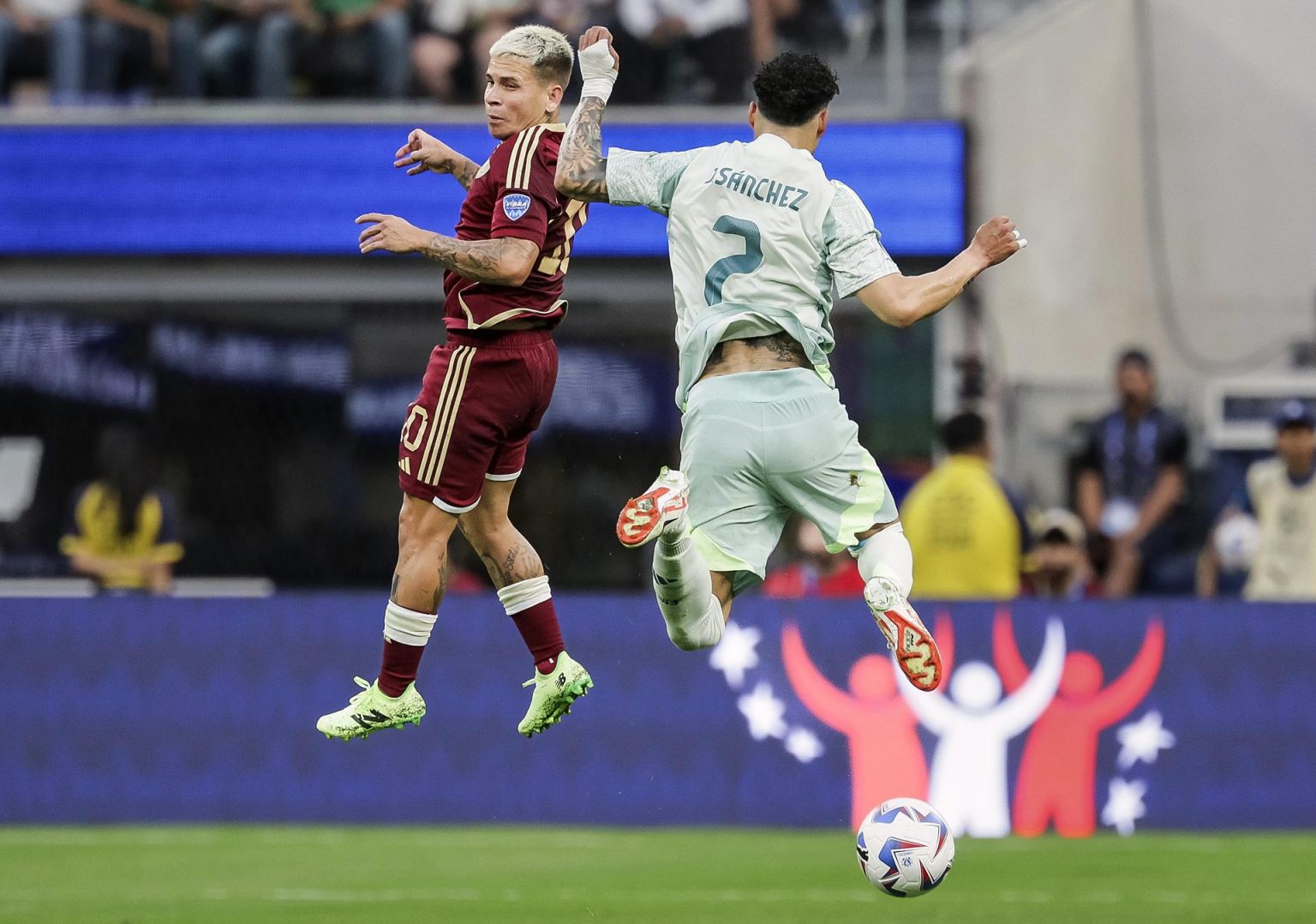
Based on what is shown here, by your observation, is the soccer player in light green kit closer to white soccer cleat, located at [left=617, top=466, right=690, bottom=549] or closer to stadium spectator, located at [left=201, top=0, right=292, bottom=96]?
white soccer cleat, located at [left=617, top=466, right=690, bottom=549]

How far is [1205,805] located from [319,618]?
191 inches

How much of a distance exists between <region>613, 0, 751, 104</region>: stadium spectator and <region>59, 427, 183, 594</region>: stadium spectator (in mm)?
3845

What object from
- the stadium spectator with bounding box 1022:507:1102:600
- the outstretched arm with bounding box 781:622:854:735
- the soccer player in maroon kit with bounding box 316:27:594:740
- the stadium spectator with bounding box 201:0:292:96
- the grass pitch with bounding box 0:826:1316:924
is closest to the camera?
the soccer player in maroon kit with bounding box 316:27:594:740

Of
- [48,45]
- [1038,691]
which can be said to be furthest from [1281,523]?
[48,45]

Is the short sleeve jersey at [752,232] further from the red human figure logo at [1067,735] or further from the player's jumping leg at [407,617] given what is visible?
the red human figure logo at [1067,735]

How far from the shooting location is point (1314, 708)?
11750mm

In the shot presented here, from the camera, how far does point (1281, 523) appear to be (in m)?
12.1

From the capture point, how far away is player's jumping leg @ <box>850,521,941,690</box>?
→ 22.2 feet

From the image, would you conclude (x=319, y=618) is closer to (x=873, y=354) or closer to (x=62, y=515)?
(x=62, y=515)

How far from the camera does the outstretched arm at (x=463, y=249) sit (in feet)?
22.0

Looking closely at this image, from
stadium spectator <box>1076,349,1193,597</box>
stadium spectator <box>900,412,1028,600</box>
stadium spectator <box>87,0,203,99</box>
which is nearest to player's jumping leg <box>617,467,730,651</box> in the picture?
stadium spectator <box>900,412,1028,600</box>

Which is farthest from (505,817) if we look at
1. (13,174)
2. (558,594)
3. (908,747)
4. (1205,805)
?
(13,174)

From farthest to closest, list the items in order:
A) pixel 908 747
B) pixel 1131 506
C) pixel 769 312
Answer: pixel 1131 506, pixel 908 747, pixel 769 312

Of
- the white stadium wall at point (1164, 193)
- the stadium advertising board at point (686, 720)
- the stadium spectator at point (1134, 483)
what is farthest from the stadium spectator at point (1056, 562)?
the white stadium wall at point (1164, 193)
